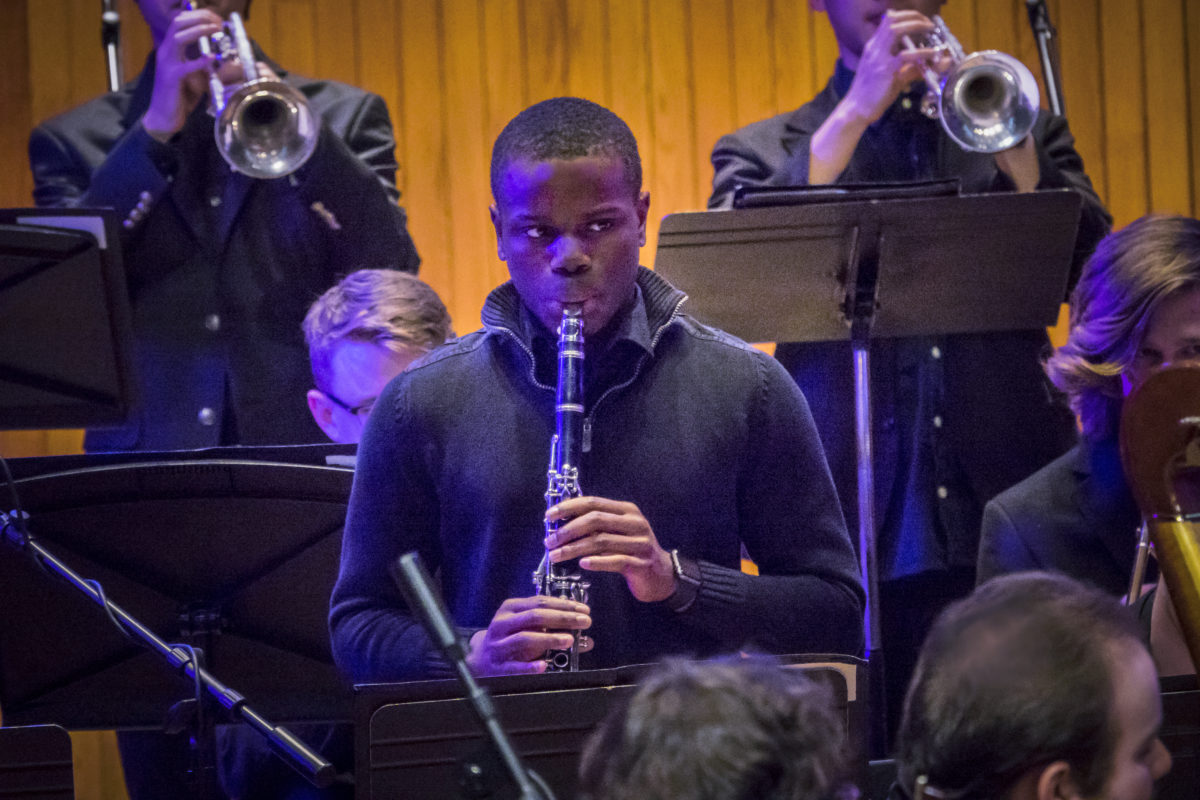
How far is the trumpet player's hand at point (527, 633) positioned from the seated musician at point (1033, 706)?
0.58 meters

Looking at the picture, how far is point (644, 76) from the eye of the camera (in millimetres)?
5070

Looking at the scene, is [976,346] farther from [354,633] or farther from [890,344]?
[354,633]

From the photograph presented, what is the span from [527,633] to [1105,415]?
4.29 feet

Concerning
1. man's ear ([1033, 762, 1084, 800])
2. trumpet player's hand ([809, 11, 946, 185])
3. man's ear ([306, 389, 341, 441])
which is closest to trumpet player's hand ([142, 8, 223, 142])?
man's ear ([306, 389, 341, 441])

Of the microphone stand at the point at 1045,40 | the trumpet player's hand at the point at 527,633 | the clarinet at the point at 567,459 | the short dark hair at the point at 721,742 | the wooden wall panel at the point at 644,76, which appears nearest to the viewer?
the short dark hair at the point at 721,742

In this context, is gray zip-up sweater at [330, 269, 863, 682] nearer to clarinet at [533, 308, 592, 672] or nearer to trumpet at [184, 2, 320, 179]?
clarinet at [533, 308, 592, 672]

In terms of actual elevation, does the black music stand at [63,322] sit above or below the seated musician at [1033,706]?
above

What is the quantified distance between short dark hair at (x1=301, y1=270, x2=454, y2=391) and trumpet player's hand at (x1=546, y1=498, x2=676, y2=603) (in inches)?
50.5

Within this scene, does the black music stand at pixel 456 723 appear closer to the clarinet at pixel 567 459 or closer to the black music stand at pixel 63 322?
the clarinet at pixel 567 459

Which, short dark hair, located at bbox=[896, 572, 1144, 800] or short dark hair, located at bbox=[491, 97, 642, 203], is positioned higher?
short dark hair, located at bbox=[491, 97, 642, 203]

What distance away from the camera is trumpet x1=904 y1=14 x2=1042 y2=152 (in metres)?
3.41

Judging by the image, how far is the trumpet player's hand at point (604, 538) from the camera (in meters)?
1.96

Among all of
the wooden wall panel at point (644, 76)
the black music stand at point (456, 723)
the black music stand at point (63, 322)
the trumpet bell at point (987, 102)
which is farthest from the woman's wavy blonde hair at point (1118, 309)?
the wooden wall panel at point (644, 76)

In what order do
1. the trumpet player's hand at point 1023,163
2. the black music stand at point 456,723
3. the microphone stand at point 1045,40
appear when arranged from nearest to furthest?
the black music stand at point 456,723, the trumpet player's hand at point 1023,163, the microphone stand at point 1045,40
